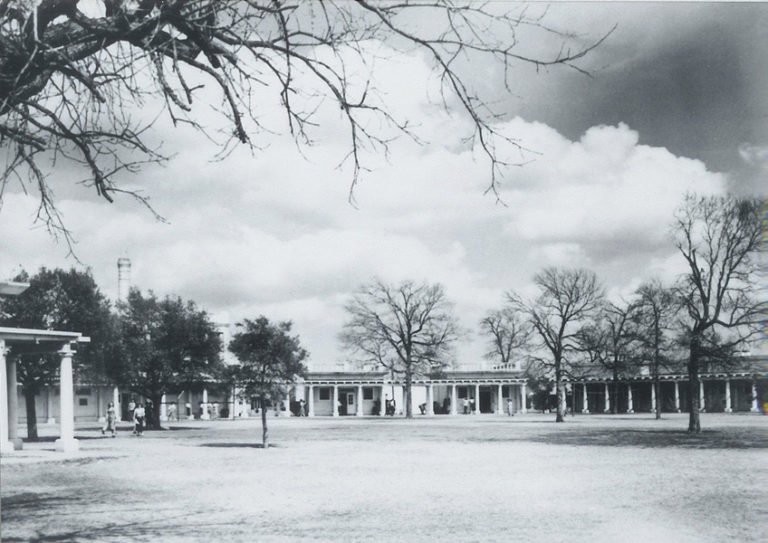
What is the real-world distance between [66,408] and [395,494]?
1334cm

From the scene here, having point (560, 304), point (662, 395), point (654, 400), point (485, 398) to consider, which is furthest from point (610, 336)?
point (485, 398)

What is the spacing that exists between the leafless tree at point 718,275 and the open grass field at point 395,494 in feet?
13.4

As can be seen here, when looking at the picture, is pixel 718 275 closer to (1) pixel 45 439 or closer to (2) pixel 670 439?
(2) pixel 670 439

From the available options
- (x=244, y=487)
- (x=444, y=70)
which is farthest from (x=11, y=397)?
(x=444, y=70)

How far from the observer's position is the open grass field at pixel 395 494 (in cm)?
916

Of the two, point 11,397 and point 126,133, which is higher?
point 126,133

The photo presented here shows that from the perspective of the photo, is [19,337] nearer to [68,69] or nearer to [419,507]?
[419,507]

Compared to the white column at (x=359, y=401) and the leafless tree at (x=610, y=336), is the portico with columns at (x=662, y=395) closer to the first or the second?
the leafless tree at (x=610, y=336)

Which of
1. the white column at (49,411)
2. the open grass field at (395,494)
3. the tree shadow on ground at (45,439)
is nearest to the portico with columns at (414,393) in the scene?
the white column at (49,411)

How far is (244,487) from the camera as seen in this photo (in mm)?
13602

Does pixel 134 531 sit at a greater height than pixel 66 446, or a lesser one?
greater

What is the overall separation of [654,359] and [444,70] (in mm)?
40643

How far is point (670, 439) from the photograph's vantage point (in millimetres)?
25469

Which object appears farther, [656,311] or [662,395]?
[662,395]
